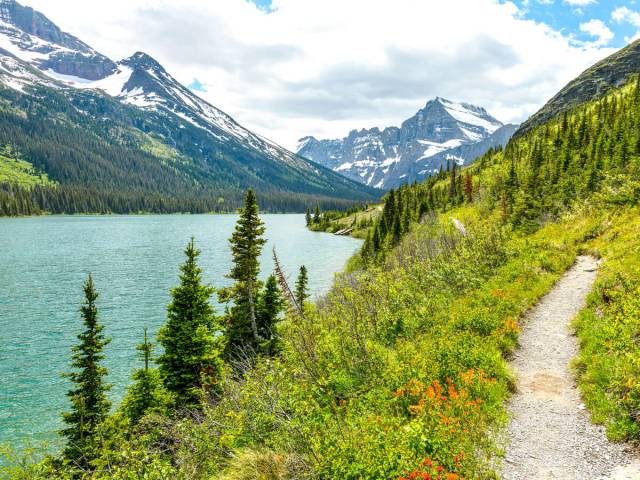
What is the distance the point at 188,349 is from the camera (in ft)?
83.2

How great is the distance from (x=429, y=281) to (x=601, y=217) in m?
16.1

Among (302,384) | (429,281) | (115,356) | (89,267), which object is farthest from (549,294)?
(89,267)

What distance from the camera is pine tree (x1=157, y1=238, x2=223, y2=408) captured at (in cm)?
2480

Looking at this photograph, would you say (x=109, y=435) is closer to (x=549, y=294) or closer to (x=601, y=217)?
(x=549, y=294)

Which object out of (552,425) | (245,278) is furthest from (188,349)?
(552,425)

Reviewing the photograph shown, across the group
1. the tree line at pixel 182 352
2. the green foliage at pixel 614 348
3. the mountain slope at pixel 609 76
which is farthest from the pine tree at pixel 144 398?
the mountain slope at pixel 609 76

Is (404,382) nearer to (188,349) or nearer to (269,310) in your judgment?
(188,349)

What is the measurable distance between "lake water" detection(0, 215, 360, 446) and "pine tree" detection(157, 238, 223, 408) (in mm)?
9124

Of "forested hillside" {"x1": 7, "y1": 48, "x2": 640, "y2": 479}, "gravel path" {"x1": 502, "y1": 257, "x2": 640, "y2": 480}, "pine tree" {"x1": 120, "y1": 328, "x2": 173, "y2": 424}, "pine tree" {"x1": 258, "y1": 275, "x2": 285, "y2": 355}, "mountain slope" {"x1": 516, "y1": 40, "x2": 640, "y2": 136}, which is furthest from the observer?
"mountain slope" {"x1": 516, "y1": 40, "x2": 640, "y2": 136}

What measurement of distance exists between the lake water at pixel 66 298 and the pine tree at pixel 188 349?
9124 mm

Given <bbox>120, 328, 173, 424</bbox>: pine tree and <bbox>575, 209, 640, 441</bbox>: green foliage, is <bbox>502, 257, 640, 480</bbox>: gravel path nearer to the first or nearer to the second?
<bbox>575, 209, 640, 441</bbox>: green foliage

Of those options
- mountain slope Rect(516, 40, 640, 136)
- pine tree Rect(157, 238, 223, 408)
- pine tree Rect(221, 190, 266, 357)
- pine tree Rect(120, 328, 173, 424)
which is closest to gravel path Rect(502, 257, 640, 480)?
pine tree Rect(157, 238, 223, 408)

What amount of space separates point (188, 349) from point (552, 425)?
2140 cm

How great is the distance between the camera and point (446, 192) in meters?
132
